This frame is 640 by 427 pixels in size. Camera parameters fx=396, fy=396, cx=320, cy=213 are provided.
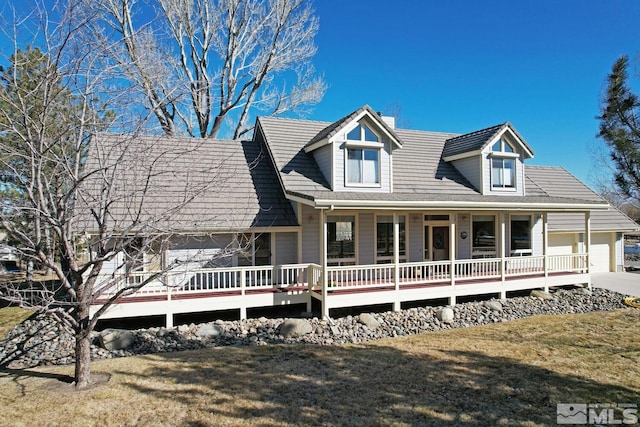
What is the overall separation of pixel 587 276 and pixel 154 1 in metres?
24.0

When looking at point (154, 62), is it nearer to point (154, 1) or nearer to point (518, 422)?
point (518, 422)

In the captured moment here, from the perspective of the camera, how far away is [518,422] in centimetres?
538

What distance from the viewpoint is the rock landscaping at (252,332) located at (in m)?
8.98

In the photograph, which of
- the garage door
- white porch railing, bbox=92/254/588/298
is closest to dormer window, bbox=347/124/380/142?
white porch railing, bbox=92/254/588/298

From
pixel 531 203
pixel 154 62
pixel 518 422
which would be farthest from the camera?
pixel 531 203

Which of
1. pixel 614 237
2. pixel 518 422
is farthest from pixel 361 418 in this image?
pixel 614 237


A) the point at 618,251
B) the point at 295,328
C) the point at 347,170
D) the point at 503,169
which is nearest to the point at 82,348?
the point at 295,328

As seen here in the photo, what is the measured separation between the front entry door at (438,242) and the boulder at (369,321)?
5.14 metres

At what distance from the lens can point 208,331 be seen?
10109mm

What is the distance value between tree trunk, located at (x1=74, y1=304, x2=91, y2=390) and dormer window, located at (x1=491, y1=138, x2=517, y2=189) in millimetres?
14878

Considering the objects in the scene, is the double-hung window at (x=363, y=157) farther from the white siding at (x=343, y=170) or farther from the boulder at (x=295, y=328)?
the boulder at (x=295, y=328)

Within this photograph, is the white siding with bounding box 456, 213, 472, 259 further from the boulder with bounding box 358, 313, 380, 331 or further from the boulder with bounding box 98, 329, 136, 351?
the boulder with bounding box 98, 329, 136, 351

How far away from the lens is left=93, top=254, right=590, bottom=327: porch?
35.1 ft

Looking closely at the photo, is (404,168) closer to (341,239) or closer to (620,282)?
(341,239)
